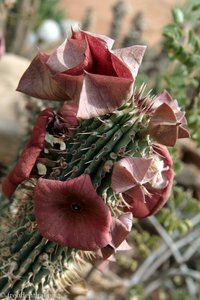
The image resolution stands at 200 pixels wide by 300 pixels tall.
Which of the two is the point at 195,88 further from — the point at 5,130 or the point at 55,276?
the point at 5,130

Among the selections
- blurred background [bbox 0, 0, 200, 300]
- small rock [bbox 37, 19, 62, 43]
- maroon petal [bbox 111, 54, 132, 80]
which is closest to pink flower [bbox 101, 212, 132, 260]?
maroon petal [bbox 111, 54, 132, 80]

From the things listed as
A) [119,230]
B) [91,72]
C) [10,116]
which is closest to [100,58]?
[91,72]

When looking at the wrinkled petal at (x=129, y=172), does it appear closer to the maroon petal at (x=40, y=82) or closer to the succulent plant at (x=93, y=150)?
the succulent plant at (x=93, y=150)

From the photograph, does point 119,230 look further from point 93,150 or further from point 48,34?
point 48,34

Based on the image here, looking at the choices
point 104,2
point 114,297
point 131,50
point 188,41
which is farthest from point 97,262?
point 104,2

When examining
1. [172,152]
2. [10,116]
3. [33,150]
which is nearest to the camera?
[33,150]

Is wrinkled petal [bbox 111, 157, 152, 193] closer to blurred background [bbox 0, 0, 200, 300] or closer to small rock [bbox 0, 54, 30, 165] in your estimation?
blurred background [bbox 0, 0, 200, 300]

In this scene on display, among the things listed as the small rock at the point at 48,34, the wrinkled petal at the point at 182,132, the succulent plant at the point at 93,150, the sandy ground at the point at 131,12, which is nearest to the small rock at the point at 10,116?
the succulent plant at the point at 93,150

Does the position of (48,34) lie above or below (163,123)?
below
